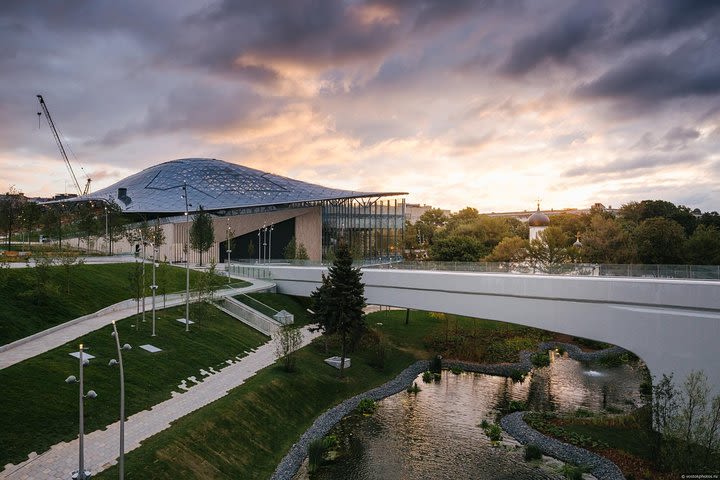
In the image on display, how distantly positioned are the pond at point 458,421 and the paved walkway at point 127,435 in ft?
21.1

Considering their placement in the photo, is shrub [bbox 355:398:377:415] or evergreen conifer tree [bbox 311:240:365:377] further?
evergreen conifer tree [bbox 311:240:365:377]

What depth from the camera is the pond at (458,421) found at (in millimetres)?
21078

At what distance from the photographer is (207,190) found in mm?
79688

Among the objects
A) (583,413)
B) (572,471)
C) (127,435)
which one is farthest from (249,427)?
(583,413)

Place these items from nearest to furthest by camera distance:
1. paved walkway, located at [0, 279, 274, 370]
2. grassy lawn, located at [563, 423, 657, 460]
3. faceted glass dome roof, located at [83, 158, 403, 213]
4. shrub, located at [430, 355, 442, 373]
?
grassy lawn, located at [563, 423, 657, 460], paved walkway, located at [0, 279, 274, 370], shrub, located at [430, 355, 442, 373], faceted glass dome roof, located at [83, 158, 403, 213]

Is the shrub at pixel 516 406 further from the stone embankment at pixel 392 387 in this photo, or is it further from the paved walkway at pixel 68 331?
the paved walkway at pixel 68 331

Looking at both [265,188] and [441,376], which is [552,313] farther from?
[265,188]

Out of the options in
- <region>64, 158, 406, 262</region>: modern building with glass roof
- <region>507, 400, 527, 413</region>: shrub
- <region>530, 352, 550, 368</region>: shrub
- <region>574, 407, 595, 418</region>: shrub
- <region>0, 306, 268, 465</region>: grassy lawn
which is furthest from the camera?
<region>64, 158, 406, 262</region>: modern building with glass roof

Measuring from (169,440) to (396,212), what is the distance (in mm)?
70618

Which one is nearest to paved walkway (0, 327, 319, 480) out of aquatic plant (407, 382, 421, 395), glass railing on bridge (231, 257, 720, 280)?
aquatic plant (407, 382, 421, 395)

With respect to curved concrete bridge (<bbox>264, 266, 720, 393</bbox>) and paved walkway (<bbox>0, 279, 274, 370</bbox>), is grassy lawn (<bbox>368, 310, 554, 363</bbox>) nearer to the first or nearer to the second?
curved concrete bridge (<bbox>264, 266, 720, 393</bbox>)

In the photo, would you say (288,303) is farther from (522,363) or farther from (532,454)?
(532,454)

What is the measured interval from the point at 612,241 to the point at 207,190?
61.9 meters

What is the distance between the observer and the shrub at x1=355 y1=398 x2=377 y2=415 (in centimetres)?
2812
